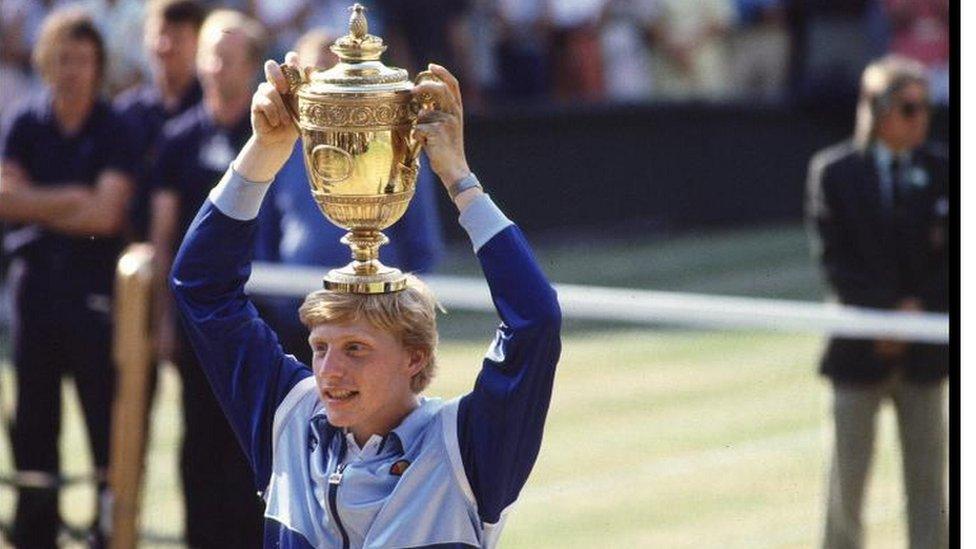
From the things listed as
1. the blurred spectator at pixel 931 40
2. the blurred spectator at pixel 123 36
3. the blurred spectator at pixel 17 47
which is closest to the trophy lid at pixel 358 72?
the blurred spectator at pixel 123 36

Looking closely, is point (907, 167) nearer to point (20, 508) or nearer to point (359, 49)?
point (20, 508)

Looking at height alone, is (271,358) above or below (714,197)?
above

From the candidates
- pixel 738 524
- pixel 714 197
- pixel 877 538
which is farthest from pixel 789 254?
pixel 877 538

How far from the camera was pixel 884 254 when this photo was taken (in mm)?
7477

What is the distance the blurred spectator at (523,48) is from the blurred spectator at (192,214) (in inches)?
337

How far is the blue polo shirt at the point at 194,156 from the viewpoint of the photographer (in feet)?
24.4

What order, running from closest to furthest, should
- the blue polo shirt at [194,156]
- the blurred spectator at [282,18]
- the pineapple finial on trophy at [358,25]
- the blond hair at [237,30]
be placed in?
the pineapple finial on trophy at [358,25] < the blond hair at [237,30] < the blue polo shirt at [194,156] < the blurred spectator at [282,18]

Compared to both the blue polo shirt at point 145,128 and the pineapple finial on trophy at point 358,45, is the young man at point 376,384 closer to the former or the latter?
the pineapple finial on trophy at point 358,45

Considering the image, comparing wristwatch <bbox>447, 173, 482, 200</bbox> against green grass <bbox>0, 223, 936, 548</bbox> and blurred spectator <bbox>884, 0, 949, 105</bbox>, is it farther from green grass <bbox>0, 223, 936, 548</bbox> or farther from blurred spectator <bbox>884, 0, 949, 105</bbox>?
blurred spectator <bbox>884, 0, 949, 105</bbox>

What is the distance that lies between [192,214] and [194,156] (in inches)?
8.6

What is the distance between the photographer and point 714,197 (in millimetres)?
17938

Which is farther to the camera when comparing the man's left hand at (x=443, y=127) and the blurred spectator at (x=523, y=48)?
the blurred spectator at (x=523, y=48)

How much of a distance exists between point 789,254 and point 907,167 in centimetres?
914

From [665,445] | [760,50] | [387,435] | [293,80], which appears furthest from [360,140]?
[760,50]
